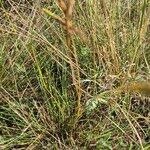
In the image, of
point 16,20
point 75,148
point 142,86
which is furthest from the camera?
point 16,20

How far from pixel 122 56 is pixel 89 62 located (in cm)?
13

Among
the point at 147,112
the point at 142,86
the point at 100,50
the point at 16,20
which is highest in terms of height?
the point at 142,86

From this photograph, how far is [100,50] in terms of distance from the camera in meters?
1.24

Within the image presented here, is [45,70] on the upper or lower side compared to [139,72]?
upper

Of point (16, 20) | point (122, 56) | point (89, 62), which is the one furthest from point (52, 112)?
point (16, 20)

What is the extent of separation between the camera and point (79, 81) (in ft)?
3.31

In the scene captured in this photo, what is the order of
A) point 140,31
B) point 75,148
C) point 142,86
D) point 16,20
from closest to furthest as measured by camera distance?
point 142,86 → point 75,148 → point 140,31 → point 16,20

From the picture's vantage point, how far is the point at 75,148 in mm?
1071

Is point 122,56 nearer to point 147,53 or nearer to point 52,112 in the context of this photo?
point 147,53

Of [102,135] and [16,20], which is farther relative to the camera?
[16,20]

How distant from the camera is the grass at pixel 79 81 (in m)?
1.09

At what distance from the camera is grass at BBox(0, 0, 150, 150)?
1.09m

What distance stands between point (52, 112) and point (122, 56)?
0.35m

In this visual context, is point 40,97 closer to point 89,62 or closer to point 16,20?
point 89,62
